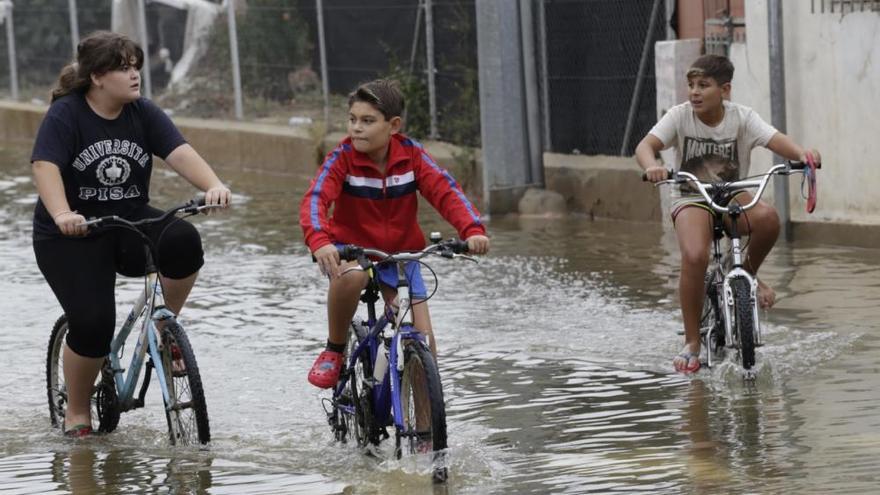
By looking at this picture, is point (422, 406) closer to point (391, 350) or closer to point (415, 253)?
point (391, 350)

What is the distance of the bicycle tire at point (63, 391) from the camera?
7930mm

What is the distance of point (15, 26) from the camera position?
28.7 meters

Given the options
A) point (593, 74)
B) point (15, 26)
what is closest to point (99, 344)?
point (593, 74)

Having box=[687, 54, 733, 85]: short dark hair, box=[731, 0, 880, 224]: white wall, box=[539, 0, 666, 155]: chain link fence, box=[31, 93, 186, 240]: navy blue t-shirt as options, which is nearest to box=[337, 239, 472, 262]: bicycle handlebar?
box=[31, 93, 186, 240]: navy blue t-shirt

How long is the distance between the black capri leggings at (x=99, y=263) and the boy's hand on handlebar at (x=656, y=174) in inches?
85.8

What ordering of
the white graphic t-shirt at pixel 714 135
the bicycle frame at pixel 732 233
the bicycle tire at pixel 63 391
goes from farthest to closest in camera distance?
the white graphic t-shirt at pixel 714 135 → the bicycle frame at pixel 732 233 → the bicycle tire at pixel 63 391

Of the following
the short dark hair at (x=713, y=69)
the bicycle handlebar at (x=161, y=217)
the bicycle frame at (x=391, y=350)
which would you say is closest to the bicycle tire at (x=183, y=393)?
the bicycle handlebar at (x=161, y=217)

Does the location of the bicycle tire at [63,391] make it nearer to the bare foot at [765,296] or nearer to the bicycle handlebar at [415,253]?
the bicycle handlebar at [415,253]

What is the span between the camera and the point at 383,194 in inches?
277

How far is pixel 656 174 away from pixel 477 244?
2.01 meters

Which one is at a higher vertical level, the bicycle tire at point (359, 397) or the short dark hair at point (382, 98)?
the short dark hair at point (382, 98)

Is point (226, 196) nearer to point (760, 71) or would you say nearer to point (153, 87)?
point (760, 71)

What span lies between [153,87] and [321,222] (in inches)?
745

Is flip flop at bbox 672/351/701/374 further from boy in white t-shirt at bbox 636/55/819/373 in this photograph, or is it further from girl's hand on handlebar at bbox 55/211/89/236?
girl's hand on handlebar at bbox 55/211/89/236
